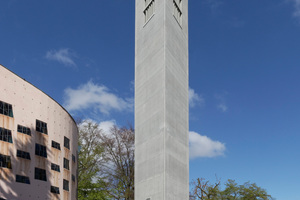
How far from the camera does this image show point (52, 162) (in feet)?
117

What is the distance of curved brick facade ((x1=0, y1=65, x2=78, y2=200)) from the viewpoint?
99.6ft

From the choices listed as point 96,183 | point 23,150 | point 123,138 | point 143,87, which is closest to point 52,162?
point 23,150

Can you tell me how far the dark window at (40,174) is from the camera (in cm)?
3318

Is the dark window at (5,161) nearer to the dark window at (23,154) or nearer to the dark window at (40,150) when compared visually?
the dark window at (23,154)

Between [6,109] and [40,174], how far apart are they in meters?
7.25

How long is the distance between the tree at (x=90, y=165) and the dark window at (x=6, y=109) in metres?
21.4

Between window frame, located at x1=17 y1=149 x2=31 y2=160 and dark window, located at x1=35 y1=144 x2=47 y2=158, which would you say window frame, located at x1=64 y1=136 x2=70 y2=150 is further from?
window frame, located at x1=17 y1=149 x2=31 y2=160

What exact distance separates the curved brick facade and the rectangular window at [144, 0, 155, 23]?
14.6 m

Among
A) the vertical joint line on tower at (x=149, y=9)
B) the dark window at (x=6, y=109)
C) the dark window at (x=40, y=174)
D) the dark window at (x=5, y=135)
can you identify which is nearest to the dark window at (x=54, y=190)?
the dark window at (x=40, y=174)

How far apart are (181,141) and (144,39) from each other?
41.4 ft

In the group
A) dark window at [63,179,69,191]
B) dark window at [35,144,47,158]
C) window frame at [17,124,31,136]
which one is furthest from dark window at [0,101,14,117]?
dark window at [63,179,69,191]

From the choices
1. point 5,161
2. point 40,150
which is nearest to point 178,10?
point 40,150

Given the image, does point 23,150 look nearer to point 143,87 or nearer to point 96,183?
point 143,87

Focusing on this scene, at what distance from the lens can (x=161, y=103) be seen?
34.3m
